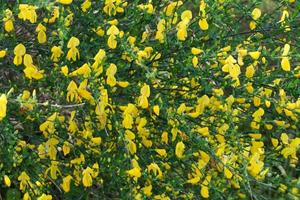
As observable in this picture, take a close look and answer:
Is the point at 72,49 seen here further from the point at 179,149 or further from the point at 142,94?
the point at 179,149

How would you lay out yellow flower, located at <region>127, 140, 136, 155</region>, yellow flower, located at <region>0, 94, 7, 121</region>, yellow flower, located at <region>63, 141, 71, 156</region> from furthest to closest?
yellow flower, located at <region>63, 141, 71, 156</region>
yellow flower, located at <region>127, 140, 136, 155</region>
yellow flower, located at <region>0, 94, 7, 121</region>

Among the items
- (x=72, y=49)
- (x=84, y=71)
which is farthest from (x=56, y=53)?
(x=84, y=71)

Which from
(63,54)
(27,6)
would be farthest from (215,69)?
(27,6)

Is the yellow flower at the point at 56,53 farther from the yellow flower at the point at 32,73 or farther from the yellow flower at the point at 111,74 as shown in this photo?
the yellow flower at the point at 111,74

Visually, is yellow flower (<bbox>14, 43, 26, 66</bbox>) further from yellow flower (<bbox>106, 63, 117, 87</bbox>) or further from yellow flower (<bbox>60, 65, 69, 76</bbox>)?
yellow flower (<bbox>106, 63, 117, 87</bbox>)

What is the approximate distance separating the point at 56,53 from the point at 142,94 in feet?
1.04

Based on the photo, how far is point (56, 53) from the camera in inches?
82.0

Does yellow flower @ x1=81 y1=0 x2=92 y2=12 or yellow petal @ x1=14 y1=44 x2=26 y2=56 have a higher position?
yellow flower @ x1=81 y1=0 x2=92 y2=12

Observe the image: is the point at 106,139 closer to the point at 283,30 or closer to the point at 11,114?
the point at 11,114

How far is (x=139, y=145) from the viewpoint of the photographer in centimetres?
232

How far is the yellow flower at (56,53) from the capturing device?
2.07 metres

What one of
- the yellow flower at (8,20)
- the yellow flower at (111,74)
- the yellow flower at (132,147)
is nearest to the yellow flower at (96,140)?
the yellow flower at (132,147)

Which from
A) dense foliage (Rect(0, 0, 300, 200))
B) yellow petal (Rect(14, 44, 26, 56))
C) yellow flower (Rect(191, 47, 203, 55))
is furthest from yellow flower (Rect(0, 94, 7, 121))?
yellow flower (Rect(191, 47, 203, 55))

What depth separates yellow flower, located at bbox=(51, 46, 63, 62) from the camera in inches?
81.4
